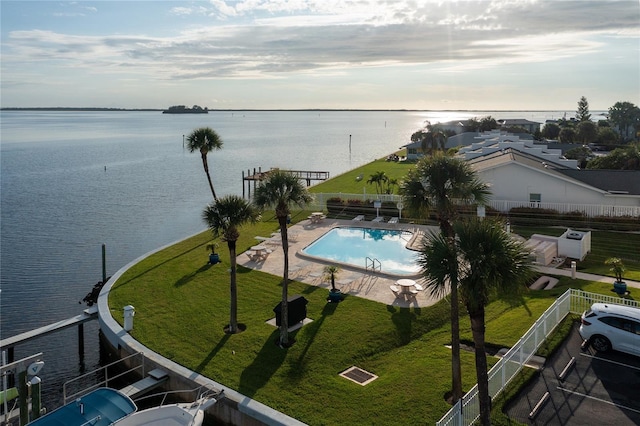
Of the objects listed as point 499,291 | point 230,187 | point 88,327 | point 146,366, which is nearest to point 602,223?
point 499,291

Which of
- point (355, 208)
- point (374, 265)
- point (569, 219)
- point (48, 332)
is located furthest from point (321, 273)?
point (569, 219)

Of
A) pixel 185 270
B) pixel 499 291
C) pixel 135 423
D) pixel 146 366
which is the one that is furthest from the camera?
pixel 185 270

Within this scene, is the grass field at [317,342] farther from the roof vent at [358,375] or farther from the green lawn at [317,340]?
the roof vent at [358,375]

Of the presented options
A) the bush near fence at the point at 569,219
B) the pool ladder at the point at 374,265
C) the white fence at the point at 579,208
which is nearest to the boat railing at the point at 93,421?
the pool ladder at the point at 374,265

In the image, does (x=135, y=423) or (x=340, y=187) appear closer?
(x=135, y=423)

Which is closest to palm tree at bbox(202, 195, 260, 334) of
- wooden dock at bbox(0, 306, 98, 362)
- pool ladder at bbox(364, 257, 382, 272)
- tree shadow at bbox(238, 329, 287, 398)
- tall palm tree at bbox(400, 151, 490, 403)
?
tree shadow at bbox(238, 329, 287, 398)

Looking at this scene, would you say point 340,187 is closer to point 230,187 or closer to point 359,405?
point 230,187

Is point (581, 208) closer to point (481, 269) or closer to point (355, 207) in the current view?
point (355, 207)
